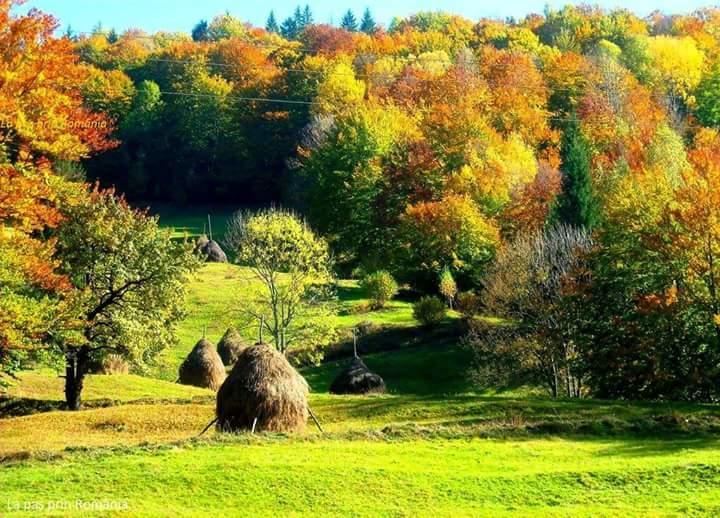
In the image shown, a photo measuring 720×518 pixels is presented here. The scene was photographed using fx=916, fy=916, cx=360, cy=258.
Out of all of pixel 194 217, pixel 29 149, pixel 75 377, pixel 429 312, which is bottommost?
pixel 75 377

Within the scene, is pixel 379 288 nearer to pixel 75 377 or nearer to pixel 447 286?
pixel 447 286

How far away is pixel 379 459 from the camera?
77.1 ft

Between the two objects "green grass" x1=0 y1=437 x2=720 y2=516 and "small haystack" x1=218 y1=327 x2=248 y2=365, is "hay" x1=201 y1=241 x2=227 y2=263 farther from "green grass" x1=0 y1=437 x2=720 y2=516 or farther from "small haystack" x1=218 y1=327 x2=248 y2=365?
"green grass" x1=0 y1=437 x2=720 y2=516

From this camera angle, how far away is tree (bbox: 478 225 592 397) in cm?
4566

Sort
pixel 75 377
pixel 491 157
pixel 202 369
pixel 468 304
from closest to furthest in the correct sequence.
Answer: pixel 75 377 < pixel 202 369 < pixel 468 304 < pixel 491 157

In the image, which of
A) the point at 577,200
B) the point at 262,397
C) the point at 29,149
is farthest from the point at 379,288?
the point at 262,397

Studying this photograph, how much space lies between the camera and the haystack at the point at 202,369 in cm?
4803

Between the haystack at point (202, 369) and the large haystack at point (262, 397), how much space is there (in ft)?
62.9

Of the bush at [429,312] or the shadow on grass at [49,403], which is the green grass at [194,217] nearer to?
the bush at [429,312]

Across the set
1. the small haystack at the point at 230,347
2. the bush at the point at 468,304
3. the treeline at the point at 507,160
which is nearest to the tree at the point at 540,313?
the treeline at the point at 507,160

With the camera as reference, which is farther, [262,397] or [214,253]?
[214,253]

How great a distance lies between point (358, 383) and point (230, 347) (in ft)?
48.3

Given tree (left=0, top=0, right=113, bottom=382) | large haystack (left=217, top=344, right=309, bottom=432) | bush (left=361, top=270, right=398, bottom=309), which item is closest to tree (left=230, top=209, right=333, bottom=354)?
bush (left=361, top=270, right=398, bottom=309)

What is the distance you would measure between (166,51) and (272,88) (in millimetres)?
25491
